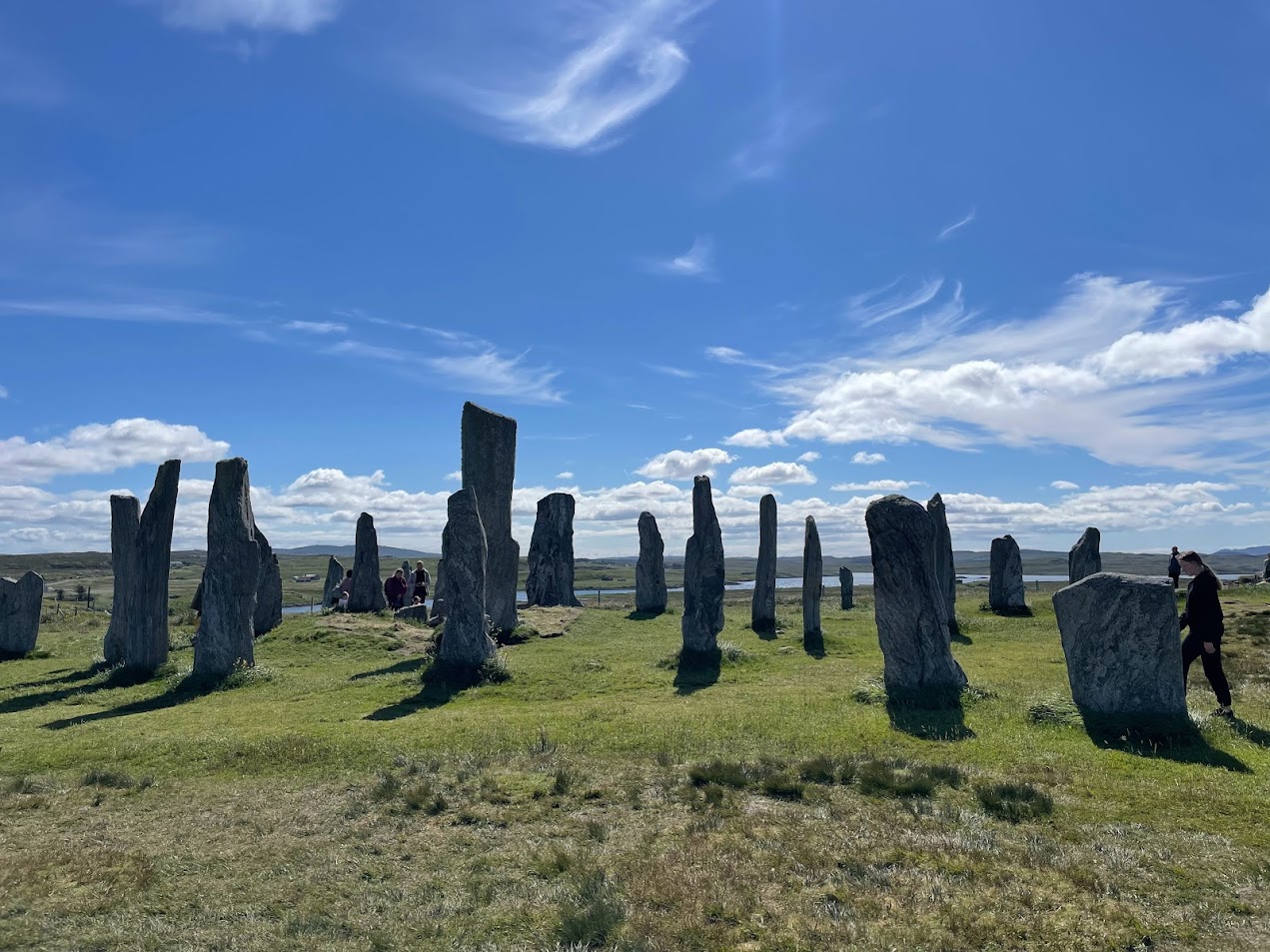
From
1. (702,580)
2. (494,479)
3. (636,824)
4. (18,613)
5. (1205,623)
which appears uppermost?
(494,479)

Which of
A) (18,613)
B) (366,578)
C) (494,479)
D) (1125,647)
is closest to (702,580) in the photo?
(494,479)

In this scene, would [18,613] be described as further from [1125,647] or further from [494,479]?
[1125,647]

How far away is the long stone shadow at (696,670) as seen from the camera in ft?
57.3

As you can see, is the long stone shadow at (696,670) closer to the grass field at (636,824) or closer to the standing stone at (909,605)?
the grass field at (636,824)

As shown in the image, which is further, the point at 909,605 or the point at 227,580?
the point at 227,580

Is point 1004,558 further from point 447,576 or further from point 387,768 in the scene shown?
point 387,768

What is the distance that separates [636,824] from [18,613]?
80.9 feet

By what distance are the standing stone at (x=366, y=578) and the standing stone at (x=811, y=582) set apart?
1741 cm

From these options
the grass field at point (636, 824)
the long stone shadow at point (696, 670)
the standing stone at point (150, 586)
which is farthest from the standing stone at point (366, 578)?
the long stone shadow at point (696, 670)

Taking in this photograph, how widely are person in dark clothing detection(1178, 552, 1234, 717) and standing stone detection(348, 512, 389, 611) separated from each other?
27.7 meters

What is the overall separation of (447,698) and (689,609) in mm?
6770

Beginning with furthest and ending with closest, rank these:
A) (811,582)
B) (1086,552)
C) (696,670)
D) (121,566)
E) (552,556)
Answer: (552,556) < (1086,552) < (811,582) < (121,566) < (696,670)

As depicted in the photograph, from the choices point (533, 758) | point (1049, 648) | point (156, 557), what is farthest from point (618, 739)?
point (1049, 648)

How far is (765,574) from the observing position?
1099 inches
